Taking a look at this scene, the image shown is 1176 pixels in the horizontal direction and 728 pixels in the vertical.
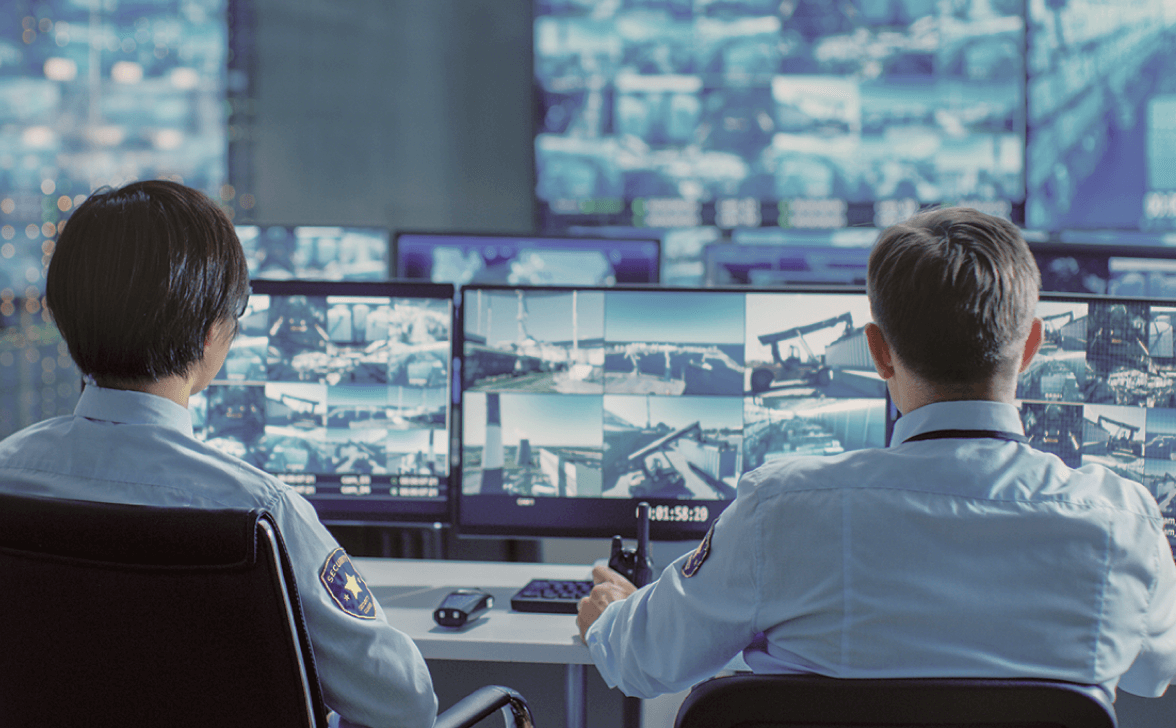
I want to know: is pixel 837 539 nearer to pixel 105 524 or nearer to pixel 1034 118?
pixel 105 524

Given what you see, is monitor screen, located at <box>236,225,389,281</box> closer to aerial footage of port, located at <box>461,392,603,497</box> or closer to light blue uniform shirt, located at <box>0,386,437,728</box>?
aerial footage of port, located at <box>461,392,603,497</box>

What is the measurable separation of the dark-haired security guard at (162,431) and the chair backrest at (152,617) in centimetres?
10

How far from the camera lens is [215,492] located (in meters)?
0.87

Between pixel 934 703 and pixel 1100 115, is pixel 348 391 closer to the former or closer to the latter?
pixel 934 703

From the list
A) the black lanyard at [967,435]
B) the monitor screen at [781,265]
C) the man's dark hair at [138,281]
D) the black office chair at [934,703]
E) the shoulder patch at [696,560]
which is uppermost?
the monitor screen at [781,265]

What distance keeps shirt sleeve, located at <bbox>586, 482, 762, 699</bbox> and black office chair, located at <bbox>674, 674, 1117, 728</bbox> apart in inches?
6.5

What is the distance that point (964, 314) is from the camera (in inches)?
36.0

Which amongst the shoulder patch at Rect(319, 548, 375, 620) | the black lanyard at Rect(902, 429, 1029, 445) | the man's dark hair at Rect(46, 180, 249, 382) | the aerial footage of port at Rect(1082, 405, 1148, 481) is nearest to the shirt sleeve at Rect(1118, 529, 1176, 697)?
the black lanyard at Rect(902, 429, 1029, 445)

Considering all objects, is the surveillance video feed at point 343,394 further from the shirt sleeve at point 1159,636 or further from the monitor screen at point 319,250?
the monitor screen at point 319,250

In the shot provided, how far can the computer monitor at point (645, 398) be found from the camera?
1491 mm

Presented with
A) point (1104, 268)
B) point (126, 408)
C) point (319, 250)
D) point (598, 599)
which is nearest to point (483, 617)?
point (598, 599)

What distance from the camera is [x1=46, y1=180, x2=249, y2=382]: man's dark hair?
898mm

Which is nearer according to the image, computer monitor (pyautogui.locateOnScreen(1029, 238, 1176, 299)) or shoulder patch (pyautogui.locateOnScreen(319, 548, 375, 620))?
shoulder patch (pyautogui.locateOnScreen(319, 548, 375, 620))

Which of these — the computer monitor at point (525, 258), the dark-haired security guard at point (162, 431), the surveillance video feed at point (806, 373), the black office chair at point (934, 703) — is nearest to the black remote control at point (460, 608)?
the dark-haired security guard at point (162, 431)
